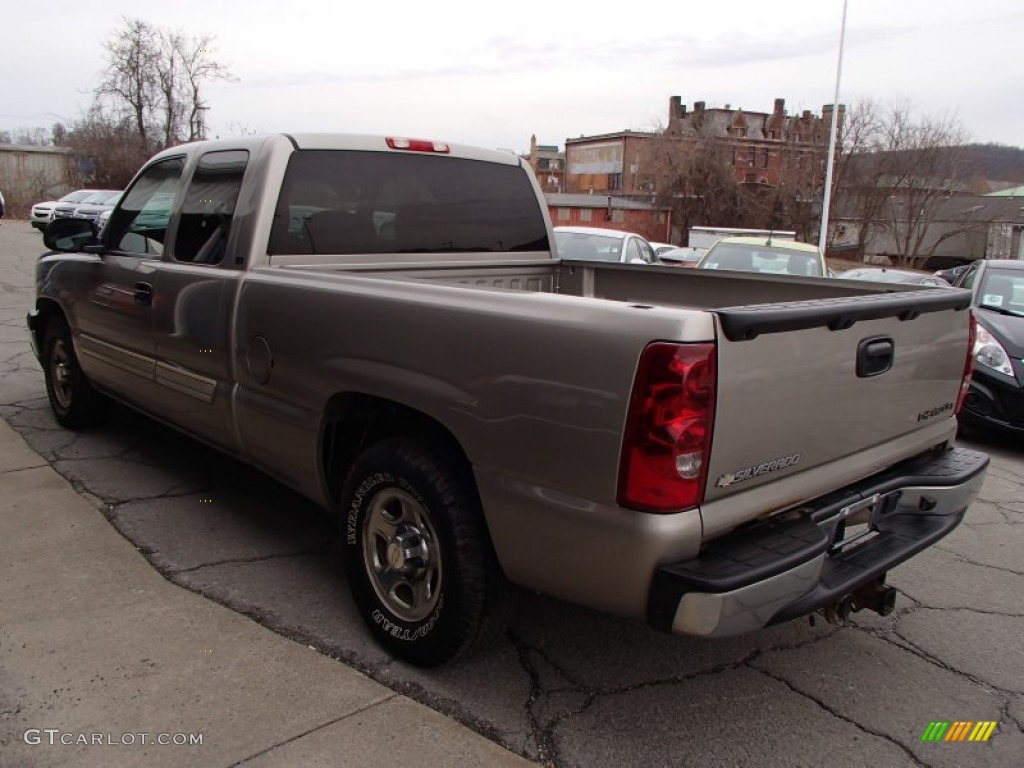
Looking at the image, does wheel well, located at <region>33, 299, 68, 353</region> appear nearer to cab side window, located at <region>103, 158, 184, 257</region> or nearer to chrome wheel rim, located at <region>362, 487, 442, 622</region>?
cab side window, located at <region>103, 158, 184, 257</region>

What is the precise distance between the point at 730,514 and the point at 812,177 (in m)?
49.8

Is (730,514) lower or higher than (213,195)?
lower

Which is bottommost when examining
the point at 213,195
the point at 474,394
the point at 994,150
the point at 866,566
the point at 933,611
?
the point at 933,611

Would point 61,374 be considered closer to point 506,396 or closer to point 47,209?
point 506,396

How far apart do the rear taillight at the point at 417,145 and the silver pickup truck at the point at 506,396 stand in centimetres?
2

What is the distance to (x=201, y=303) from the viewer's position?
374cm

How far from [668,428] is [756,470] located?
1.26 ft

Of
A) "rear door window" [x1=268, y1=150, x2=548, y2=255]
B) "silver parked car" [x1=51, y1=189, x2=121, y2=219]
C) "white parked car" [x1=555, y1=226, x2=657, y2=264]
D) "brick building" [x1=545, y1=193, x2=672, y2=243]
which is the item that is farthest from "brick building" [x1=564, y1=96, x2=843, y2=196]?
"rear door window" [x1=268, y1=150, x2=548, y2=255]

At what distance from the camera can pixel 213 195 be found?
3947 mm

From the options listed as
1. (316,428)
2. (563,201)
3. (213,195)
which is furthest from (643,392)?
(563,201)

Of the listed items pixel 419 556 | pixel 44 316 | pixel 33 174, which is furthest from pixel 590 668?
pixel 33 174

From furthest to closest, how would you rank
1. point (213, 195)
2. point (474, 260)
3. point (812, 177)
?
point (812, 177)
point (474, 260)
point (213, 195)

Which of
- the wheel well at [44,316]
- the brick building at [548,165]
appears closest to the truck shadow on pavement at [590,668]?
the wheel well at [44,316]

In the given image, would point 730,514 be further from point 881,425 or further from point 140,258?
point 140,258
